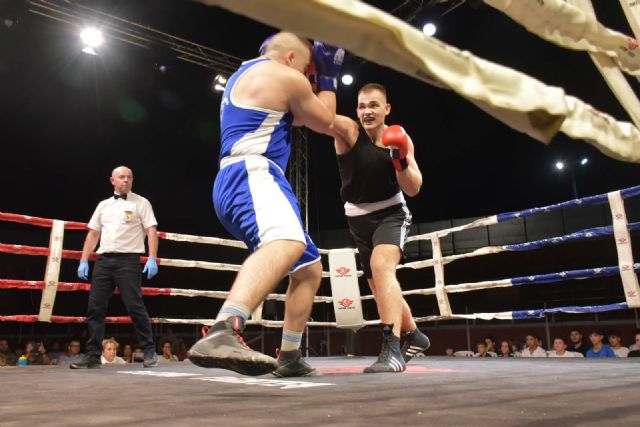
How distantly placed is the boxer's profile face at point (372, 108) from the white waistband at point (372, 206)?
381 millimetres

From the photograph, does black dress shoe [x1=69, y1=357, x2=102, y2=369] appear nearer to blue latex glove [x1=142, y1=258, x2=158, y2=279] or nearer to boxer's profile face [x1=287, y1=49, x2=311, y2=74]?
blue latex glove [x1=142, y1=258, x2=158, y2=279]

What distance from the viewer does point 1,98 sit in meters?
8.77

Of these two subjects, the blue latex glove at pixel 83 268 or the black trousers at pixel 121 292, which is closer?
the black trousers at pixel 121 292

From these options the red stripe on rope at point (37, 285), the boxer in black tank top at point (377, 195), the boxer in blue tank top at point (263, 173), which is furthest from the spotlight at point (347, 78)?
the boxer in blue tank top at point (263, 173)

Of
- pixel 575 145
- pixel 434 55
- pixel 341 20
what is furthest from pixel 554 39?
pixel 575 145

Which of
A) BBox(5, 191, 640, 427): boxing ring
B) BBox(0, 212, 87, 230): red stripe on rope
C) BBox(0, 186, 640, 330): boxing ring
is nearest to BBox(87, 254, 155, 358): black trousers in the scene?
BBox(0, 186, 640, 330): boxing ring

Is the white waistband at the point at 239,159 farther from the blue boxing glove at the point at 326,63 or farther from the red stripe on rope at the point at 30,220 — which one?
the red stripe on rope at the point at 30,220

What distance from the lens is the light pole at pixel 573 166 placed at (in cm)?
1233

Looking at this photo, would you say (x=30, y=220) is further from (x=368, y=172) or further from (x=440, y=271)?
(x=440, y=271)

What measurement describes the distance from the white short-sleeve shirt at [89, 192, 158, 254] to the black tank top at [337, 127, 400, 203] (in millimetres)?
1380

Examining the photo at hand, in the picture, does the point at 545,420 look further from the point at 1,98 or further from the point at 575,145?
the point at 575,145

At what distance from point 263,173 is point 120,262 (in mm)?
2007

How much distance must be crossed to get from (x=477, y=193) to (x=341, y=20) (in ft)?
43.2

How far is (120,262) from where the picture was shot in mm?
3191
